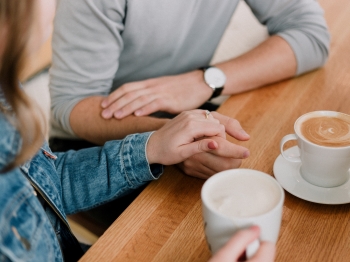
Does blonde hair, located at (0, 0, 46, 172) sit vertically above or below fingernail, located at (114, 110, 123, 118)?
above

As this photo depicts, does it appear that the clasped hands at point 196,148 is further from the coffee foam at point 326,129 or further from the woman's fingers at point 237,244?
the woman's fingers at point 237,244

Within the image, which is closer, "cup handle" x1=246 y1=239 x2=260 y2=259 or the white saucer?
"cup handle" x1=246 y1=239 x2=260 y2=259

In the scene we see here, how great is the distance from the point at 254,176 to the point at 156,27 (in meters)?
0.66

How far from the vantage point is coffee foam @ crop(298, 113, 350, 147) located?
68cm

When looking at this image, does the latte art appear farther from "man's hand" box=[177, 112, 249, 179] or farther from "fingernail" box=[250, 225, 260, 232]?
"fingernail" box=[250, 225, 260, 232]

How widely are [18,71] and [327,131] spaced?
0.51 metres

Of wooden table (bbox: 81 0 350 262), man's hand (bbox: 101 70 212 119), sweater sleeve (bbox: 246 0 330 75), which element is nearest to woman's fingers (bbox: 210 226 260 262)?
wooden table (bbox: 81 0 350 262)

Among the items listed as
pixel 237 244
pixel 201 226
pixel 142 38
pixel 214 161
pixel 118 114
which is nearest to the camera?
pixel 237 244

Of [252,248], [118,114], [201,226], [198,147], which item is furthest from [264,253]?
[118,114]

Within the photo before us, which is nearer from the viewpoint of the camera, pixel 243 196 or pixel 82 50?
pixel 243 196

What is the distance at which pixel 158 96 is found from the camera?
102 centimetres

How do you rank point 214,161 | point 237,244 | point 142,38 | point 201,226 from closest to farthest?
point 237,244, point 201,226, point 214,161, point 142,38

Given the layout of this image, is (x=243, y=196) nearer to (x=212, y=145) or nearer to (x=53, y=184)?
(x=212, y=145)

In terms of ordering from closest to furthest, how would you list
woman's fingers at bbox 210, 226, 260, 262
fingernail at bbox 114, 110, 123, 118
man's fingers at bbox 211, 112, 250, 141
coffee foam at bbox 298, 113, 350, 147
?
woman's fingers at bbox 210, 226, 260, 262, coffee foam at bbox 298, 113, 350, 147, man's fingers at bbox 211, 112, 250, 141, fingernail at bbox 114, 110, 123, 118
